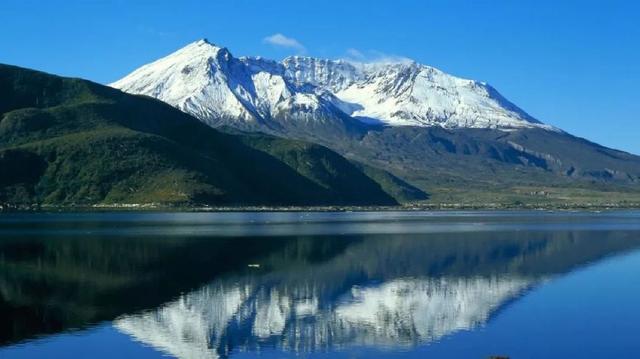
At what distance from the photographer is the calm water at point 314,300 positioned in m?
46.5

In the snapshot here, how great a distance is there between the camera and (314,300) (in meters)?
63.8

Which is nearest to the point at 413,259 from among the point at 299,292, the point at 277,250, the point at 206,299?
the point at 277,250

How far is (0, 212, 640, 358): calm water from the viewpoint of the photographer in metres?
46.5

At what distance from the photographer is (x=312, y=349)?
1784 inches

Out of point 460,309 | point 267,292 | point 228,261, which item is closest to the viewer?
point 460,309

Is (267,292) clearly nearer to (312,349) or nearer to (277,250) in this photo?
(312,349)

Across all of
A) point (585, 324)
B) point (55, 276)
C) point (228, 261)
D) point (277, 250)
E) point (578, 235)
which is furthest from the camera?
point (578, 235)

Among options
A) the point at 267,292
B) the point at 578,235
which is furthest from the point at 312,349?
the point at 578,235

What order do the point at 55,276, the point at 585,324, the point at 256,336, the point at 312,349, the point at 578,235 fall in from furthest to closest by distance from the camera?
the point at 578,235 → the point at 55,276 → the point at 585,324 → the point at 256,336 → the point at 312,349

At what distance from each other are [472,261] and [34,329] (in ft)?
189

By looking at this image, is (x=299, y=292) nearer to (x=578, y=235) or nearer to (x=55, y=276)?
(x=55, y=276)

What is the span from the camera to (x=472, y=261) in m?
96.6

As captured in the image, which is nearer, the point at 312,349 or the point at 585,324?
the point at 312,349

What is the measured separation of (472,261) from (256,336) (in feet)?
169
